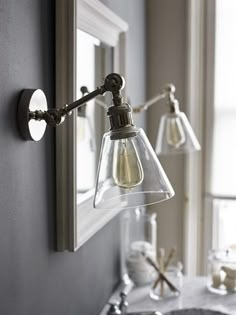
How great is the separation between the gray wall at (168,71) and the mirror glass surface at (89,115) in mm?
658

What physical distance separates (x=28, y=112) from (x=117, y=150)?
178 millimetres

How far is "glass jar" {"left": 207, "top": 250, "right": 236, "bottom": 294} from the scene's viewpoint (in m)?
1.57

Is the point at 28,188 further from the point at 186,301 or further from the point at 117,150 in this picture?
the point at 186,301

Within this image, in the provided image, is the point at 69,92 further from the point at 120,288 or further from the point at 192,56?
the point at 192,56

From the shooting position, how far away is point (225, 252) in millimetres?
1660

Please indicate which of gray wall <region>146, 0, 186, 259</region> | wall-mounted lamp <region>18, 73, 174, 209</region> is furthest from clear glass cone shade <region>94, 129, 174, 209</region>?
gray wall <region>146, 0, 186, 259</region>

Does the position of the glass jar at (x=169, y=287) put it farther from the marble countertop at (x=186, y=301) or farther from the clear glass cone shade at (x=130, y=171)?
the clear glass cone shade at (x=130, y=171)

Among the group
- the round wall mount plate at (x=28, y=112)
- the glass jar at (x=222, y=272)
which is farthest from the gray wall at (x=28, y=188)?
the glass jar at (x=222, y=272)

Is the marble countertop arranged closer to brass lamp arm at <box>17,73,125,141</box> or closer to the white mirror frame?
the white mirror frame

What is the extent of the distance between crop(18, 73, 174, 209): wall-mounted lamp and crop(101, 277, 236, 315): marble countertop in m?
0.67

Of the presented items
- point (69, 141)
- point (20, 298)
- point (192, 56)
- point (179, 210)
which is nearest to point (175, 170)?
point (179, 210)

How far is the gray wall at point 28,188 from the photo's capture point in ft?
2.64

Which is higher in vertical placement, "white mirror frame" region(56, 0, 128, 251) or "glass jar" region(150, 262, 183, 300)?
"white mirror frame" region(56, 0, 128, 251)

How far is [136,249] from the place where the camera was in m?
1.67
